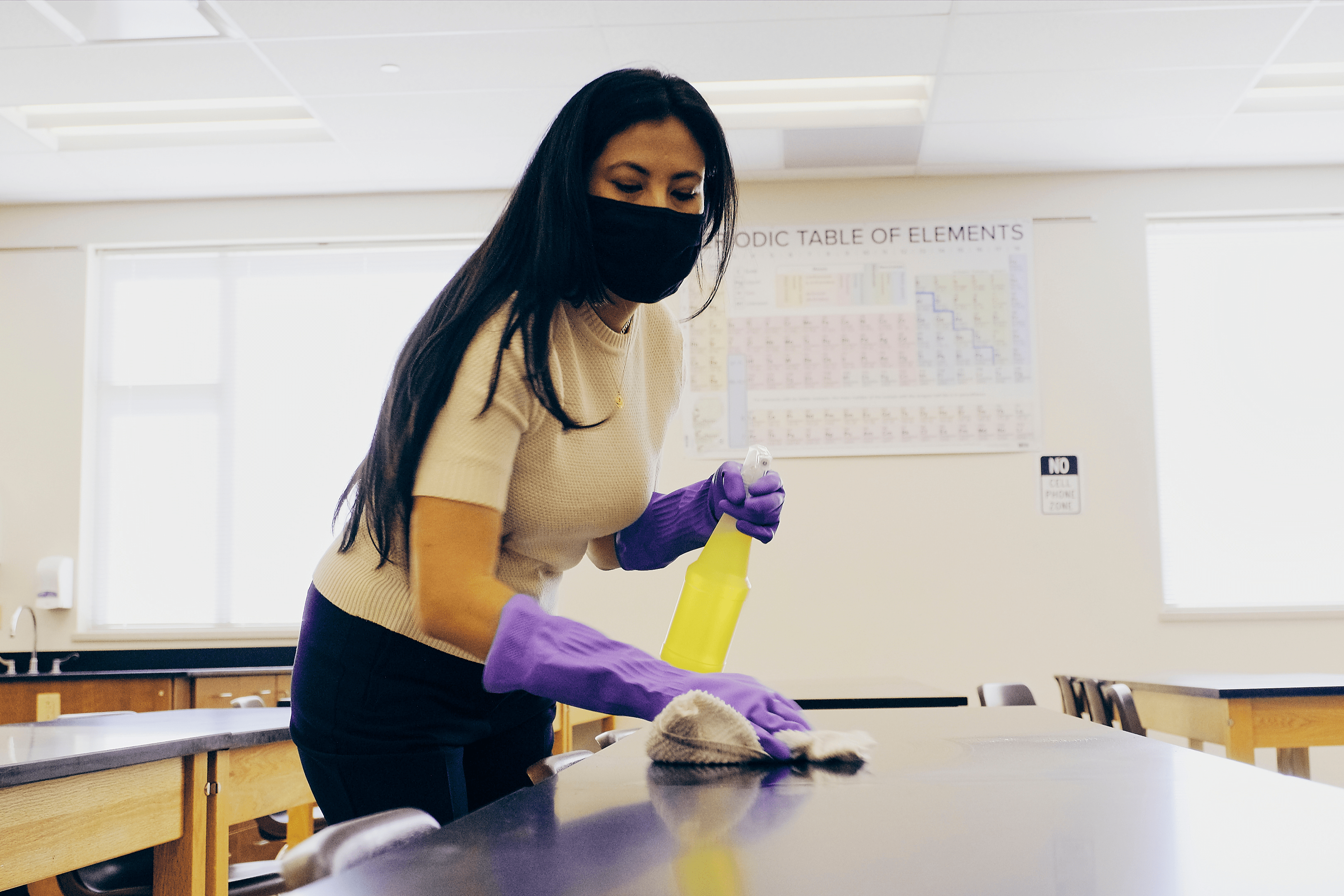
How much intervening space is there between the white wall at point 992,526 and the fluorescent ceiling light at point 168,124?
84 centimetres

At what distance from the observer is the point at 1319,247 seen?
425 cm

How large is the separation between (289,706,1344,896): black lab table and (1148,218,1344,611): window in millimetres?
3721

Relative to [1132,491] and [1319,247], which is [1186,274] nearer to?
[1319,247]

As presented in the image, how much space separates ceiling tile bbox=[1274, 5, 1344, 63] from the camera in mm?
3123

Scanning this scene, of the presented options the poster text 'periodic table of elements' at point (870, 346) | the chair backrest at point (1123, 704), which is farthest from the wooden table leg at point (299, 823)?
the poster text 'periodic table of elements' at point (870, 346)

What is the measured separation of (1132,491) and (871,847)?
3.95m

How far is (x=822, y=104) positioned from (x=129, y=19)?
88.9 inches

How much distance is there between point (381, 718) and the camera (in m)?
1.00

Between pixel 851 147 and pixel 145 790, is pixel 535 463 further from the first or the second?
pixel 851 147

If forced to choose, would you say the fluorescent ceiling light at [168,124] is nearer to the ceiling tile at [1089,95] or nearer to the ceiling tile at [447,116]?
the ceiling tile at [447,116]

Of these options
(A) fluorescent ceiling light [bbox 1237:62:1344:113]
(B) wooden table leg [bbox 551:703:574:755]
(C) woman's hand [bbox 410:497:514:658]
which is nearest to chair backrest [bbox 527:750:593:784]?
(C) woman's hand [bbox 410:497:514:658]

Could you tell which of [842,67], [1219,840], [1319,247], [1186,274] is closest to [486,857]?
[1219,840]

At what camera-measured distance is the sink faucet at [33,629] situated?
414cm

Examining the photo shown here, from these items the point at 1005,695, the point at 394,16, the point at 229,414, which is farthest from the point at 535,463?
the point at 229,414
